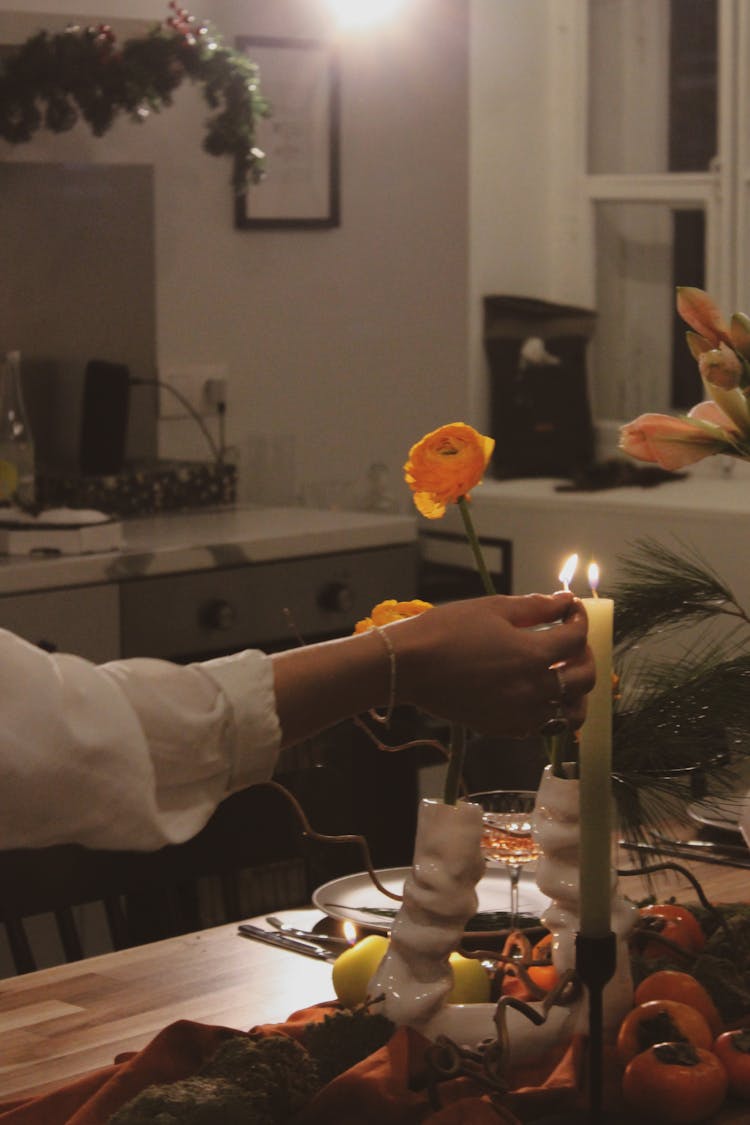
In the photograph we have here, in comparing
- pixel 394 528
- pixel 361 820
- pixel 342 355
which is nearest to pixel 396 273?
pixel 342 355

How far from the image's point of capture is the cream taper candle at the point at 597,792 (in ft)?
3.13

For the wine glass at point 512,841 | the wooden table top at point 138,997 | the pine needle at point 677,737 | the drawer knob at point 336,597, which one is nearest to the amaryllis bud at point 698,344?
the pine needle at point 677,737

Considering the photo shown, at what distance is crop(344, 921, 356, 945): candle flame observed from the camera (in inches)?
57.2

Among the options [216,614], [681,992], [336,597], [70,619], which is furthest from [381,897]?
[336,597]

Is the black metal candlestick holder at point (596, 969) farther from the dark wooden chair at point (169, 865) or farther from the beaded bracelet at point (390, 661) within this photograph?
the dark wooden chair at point (169, 865)

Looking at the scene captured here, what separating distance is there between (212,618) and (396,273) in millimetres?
1265

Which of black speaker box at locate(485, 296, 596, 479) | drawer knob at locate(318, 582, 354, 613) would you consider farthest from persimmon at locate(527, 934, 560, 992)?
black speaker box at locate(485, 296, 596, 479)

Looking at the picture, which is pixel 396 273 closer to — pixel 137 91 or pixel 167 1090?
pixel 137 91

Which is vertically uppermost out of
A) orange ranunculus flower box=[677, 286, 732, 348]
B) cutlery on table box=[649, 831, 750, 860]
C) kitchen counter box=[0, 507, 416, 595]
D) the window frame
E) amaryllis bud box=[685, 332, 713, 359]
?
the window frame

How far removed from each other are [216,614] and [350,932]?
174cm

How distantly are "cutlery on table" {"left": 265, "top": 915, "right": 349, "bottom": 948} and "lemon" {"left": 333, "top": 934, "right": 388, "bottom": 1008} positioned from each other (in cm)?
25

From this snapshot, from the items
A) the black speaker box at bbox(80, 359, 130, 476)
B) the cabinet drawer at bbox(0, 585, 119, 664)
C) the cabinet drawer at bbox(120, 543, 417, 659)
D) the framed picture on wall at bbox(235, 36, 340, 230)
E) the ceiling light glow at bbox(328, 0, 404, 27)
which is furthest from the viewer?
the ceiling light glow at bbox(328, 0, 404, 27)

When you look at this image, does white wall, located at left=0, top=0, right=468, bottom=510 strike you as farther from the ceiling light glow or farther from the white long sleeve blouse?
the white long sleeve blouse

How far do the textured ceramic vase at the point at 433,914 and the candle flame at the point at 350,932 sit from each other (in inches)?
13.4
